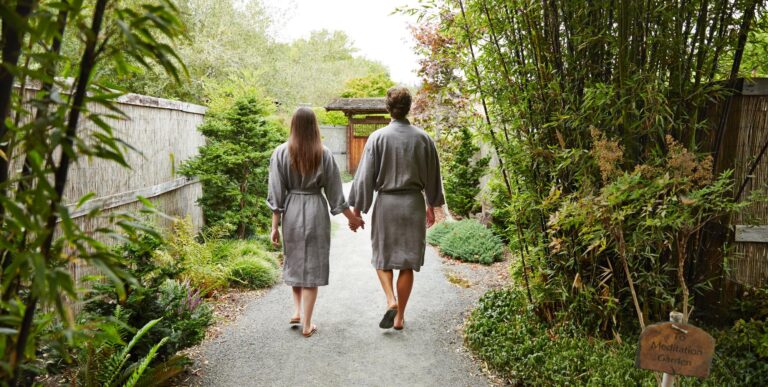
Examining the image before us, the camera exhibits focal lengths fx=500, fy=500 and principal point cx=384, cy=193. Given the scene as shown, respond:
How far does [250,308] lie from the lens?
15.3 ft

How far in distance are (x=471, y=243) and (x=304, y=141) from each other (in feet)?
12.3

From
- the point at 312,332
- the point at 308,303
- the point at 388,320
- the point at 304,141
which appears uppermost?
the point at 304,141

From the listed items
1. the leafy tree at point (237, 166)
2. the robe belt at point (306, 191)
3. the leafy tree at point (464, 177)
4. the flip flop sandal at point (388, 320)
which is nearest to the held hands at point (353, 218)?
the robe belt at point (306, 191)

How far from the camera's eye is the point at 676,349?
1.94 m

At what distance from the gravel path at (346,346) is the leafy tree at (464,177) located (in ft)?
13.0

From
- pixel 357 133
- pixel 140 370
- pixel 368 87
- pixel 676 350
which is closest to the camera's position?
pixel 676 350

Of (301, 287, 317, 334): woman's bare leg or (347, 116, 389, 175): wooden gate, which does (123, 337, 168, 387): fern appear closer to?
Answer: (301, 287, 317, 334): woman's bare leg

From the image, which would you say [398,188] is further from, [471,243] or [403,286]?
[471,243]

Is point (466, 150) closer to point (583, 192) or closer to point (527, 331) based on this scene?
point (527, 331)

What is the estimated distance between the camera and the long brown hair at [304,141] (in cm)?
377

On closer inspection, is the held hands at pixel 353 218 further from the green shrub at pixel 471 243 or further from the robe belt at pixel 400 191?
the green shrub at pixel 471 243

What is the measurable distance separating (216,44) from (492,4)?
446 inches

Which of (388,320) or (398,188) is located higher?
(398,188)

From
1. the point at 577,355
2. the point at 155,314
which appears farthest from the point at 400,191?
the point at 155,314
